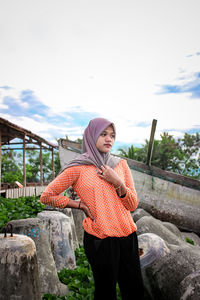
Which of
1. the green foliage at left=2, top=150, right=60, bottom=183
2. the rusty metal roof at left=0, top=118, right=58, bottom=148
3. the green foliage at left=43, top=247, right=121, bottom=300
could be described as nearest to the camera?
the green foliage at left=43, top=247, right=121, bottom=300

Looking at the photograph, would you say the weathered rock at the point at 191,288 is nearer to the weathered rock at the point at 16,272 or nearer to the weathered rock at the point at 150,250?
the weathered rock at the point at 150,250

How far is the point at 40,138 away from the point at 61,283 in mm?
10985

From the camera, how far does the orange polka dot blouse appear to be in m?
1.88

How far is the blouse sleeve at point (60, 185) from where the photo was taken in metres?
2.01

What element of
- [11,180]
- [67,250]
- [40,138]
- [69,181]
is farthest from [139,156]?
[69,181]

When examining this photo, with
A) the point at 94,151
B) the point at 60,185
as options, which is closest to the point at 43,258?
the point at 60,185

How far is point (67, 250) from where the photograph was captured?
4.06 m

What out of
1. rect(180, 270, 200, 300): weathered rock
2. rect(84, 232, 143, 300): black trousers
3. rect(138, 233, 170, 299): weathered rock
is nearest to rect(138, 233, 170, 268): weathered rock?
rect(138, 233, 170, 299): weathered rock

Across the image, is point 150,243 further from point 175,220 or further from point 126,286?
point 175,220

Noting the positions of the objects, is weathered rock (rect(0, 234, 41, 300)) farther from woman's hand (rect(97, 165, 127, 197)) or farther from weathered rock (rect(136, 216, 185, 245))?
weathered rock (rect(136, 216, 185, 245))

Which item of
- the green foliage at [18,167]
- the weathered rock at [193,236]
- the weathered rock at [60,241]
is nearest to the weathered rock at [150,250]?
the weathered rock at [60,241]

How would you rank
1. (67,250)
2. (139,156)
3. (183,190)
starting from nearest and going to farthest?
(67,250) → (183,190) → (139,156)

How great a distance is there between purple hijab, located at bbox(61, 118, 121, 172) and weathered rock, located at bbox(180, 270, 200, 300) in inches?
49.7

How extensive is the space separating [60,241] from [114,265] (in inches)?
93.0
